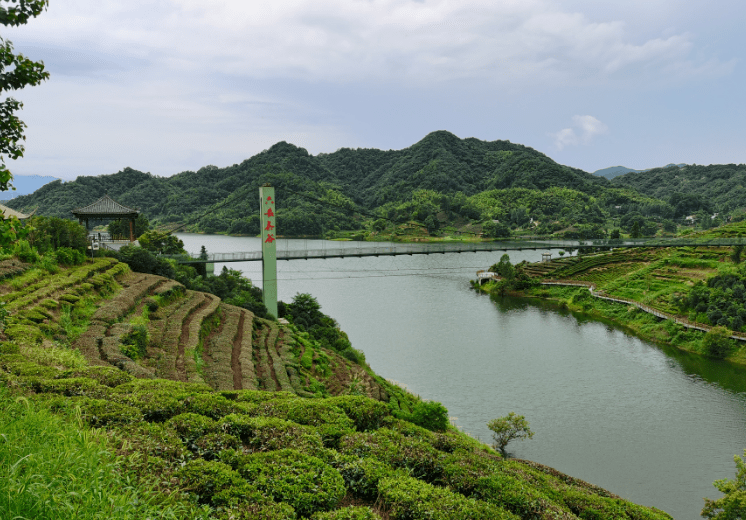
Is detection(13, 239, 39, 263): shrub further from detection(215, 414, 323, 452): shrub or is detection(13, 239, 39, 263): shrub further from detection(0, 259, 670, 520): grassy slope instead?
detection(215, 414, 323, 452): shrub

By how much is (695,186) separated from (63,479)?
314ft

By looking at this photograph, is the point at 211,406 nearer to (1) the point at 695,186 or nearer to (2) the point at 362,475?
(2) the point at 362,475

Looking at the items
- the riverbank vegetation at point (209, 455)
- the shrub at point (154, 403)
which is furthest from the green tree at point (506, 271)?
the shrub at point (154, 403)

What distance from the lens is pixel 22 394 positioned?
3.22 meters

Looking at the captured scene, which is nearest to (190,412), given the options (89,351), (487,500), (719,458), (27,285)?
(487,500)

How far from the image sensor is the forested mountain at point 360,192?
4362 centimetres

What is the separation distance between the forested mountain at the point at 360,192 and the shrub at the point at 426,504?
83.8 ft

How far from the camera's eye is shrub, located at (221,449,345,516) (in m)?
2.61

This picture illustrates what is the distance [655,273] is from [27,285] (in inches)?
1066

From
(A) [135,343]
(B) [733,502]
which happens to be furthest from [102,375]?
(B) [733,502]

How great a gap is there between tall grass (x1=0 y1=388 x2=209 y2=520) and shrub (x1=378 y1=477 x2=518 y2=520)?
1.12 meters

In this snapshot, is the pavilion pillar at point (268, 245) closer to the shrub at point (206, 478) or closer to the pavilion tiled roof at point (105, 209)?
the pavilion tiled roof at point (105, 209)

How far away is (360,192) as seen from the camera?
72688mm

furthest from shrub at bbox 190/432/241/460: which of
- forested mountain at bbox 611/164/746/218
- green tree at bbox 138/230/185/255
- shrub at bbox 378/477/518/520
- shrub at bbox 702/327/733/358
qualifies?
forested mountain at bbox 611/164/746/218
